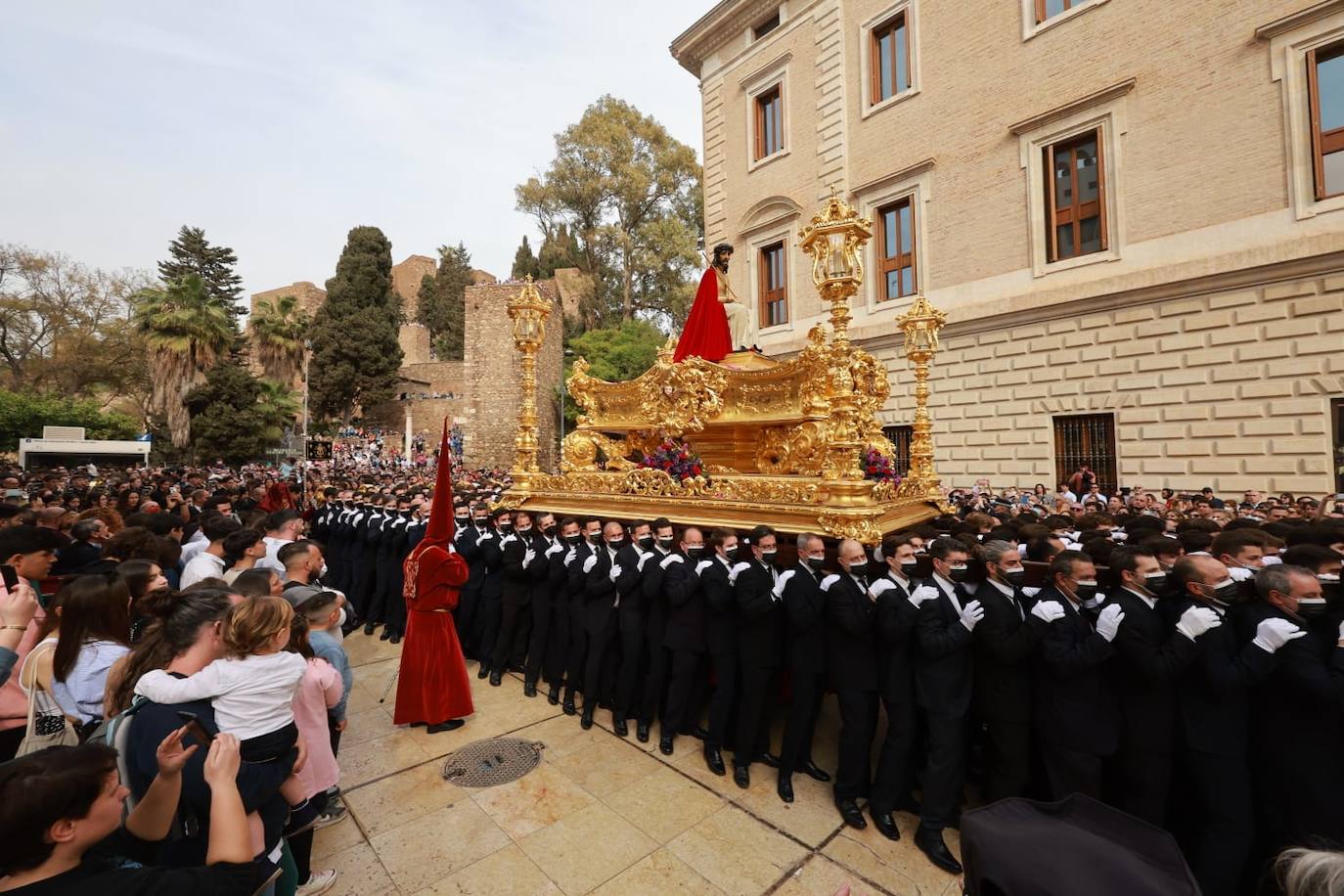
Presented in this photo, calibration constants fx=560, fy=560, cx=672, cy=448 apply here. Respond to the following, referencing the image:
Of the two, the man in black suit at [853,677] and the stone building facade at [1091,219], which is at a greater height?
the stone building facade at [1091,219]

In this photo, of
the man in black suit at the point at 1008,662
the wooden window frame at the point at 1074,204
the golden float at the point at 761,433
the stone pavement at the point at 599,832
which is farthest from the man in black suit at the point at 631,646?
the wooden window frame at the point at 1074,204

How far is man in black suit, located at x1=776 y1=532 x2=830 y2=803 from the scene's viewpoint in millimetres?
4137

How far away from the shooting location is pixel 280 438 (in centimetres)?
2670

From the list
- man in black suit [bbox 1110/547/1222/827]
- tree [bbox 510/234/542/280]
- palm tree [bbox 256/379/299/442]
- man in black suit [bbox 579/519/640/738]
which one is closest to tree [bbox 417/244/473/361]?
tree [bbox 510/234/542/280]

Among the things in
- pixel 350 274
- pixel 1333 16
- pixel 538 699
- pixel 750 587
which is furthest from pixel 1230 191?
pixel 350 274

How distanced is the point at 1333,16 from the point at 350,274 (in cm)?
3920

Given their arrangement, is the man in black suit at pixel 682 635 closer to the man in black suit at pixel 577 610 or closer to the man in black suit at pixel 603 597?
the man in black suit at pixel 603 597

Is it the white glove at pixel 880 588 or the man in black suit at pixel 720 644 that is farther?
the man in black suit at pixel 720 644

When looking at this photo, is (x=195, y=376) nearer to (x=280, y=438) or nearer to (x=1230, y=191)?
(x=280, y=438)

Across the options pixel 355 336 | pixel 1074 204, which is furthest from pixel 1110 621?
pixel 355 336

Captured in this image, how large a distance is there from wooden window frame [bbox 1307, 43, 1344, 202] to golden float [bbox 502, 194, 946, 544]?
7535 mm

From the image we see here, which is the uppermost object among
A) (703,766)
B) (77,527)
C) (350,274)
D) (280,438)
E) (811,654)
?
(350,274)

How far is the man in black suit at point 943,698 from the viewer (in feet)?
11.7

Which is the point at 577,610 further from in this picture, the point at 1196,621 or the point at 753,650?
the point at 1196,621
